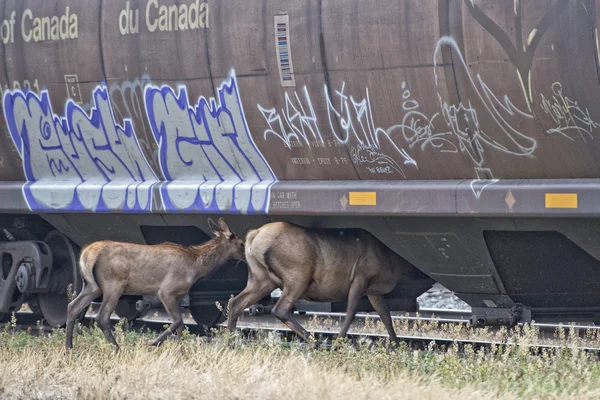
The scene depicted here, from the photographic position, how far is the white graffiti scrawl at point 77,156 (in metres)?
10.3

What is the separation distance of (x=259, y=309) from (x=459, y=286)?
2455 mm

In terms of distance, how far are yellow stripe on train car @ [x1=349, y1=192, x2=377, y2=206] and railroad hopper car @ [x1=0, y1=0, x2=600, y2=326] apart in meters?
0.02

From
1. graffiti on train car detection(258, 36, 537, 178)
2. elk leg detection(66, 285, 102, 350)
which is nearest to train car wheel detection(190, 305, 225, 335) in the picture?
elk leg detection(66, 285, 102, 350)

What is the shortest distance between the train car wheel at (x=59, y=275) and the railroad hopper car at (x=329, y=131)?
0.27 metres

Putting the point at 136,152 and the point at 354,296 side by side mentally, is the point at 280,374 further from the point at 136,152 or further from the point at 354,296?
the point at 136,152

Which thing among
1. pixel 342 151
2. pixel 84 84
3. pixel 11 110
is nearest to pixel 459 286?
pixel 342 151

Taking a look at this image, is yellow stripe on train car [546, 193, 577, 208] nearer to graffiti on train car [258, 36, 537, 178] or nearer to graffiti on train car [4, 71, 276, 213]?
graffiti on train car [258, 36, 537, 178]

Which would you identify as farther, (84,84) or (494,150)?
(84,84)

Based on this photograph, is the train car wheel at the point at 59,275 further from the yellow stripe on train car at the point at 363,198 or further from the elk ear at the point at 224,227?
the yellow stripe on train car at the point at 363,198

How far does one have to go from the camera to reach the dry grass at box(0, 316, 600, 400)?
23.1ft

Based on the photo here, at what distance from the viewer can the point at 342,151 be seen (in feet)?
29.4

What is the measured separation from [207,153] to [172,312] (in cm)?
155

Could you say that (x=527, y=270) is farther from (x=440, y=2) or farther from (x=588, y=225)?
(x=440, y=2)

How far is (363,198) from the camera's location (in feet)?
29.0
